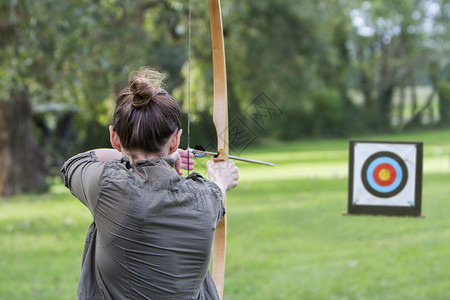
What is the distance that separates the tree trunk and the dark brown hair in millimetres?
7041

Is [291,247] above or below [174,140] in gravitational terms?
below

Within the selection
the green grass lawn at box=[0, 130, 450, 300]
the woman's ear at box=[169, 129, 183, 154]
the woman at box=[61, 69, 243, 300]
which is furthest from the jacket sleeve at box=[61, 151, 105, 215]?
the green grass lawn at box=[0, 130, 450, 300]

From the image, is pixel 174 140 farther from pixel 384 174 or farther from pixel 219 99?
pixel 384 174

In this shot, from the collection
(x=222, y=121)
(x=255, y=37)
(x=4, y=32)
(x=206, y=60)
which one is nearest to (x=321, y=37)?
(x=255, y=37)

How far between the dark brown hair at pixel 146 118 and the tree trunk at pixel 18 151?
7.04m

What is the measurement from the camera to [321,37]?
1244 centimetres

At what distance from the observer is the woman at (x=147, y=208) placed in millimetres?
1064

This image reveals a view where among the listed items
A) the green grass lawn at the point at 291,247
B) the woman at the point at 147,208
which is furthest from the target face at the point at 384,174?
the woman at the point at 147,208

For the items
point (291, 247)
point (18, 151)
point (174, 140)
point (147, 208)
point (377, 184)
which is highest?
point (174, 140)

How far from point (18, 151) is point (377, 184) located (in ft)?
20.6

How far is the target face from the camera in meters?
2.68

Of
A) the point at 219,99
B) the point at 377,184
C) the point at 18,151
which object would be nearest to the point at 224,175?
the point at 219,99

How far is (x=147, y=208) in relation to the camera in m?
1.05

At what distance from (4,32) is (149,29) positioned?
17.3 feet
